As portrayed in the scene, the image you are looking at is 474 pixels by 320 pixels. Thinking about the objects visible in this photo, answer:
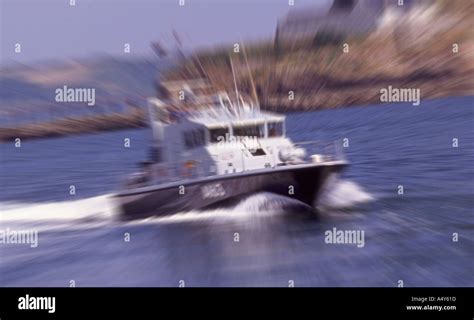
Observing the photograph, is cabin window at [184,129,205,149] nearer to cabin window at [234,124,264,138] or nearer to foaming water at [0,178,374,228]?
cabin window at [234,124,264,138]

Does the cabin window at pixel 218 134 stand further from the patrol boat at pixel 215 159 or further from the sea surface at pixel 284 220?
the sea surface at pixel 284 220

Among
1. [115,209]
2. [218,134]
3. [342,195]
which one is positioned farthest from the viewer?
[218,134]

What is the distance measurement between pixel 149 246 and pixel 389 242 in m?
1.47

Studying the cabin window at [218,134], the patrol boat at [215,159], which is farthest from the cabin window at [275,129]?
the cabin window at [218,134]

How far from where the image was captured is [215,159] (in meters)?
5.19

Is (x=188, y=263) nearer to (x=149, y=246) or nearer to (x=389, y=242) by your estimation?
(x=149, y=246)

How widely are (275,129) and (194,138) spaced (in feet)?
1.83

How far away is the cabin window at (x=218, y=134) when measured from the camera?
513 centimetres

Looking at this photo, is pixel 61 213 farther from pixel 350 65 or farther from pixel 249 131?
pixel 350 65

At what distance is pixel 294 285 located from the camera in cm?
489

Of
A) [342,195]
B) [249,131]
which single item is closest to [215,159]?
[249,131]
